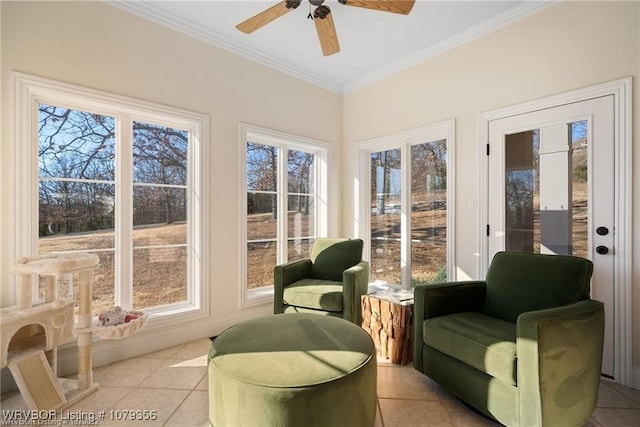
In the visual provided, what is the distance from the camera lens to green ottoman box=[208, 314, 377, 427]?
1174 millimetres

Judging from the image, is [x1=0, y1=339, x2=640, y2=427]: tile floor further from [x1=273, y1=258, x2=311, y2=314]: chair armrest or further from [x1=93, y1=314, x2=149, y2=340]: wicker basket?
[x1=273, y1=258, x2=311, y2=314]: chair armrest

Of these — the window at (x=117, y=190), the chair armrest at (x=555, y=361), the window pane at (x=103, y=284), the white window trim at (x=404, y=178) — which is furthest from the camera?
the white window trim at (x=404, y=178)

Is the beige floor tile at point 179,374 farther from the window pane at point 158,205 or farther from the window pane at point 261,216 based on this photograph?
the window pane at point 261,216

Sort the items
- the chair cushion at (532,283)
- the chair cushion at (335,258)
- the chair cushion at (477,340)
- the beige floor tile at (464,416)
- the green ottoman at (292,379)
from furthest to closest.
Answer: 1. the chair cushion at (335,258)
2. the chair cushion at (532,283)
3. the beige floor tile at (464,416)
4. the chair cushion at (477,340)
5. the green ottoman at (292,379)

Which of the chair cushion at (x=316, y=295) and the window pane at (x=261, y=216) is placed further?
the window pane at (x=261, y=216)

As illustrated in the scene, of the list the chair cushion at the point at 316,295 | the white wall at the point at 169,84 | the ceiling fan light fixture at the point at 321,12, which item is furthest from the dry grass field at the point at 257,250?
the ceiling fan light fixture at the point at 321,12

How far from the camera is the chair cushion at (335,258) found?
2.99 meters

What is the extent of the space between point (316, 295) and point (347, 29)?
7.86 ft

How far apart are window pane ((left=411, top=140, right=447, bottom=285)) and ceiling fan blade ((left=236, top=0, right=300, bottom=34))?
6.34ft

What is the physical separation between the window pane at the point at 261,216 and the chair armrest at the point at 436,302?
184 centimetres

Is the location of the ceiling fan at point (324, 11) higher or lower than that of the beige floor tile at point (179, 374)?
higher

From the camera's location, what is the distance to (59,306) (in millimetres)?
1808

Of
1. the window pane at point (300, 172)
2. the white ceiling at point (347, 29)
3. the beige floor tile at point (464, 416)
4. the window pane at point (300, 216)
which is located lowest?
the beige floor tile at point (464, 416)

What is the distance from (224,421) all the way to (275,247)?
2.17 meters
